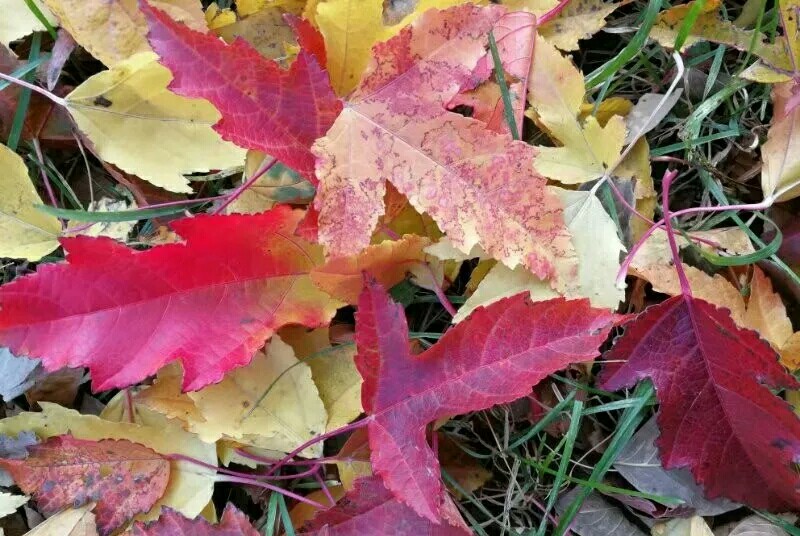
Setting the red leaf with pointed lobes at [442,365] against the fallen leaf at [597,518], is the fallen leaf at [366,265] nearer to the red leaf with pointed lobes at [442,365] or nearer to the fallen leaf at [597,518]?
the red leaf with pointed lobes at [442,365]

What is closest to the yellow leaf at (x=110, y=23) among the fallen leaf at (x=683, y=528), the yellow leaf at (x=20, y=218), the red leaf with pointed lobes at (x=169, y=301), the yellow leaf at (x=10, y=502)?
the yellow leaf at (x=20, y=218)

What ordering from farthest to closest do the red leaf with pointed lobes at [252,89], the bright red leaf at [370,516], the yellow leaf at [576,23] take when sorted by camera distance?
the yellow leaf at [576,23] < the bright red leaf at [370,516] < the red leaf with pointed lobes at [252,89]

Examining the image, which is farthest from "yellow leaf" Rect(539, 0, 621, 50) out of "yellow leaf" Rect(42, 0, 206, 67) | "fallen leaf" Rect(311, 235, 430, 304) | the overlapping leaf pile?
"yellow leaf" Rect(42, 0, 206, 67)

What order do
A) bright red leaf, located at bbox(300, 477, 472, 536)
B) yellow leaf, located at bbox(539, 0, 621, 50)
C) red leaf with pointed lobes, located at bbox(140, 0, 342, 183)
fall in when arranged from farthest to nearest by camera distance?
yellow leaf, located at bbox(539, 0, 621, 50)
bright red leaf, located at bbox(300, 477, 472, 536)
red leaf with pointed lobes, located at bbox(140, 0, 342, 183)

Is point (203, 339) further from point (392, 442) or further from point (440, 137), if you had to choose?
point (440, 137)

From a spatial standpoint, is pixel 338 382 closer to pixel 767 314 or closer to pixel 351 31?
pixel 351 31

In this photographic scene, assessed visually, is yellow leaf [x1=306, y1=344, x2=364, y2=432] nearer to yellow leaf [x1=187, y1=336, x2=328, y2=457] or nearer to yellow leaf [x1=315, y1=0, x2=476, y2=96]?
yellow leaf [x1=187, y1=336, x2=328, y2=457]
